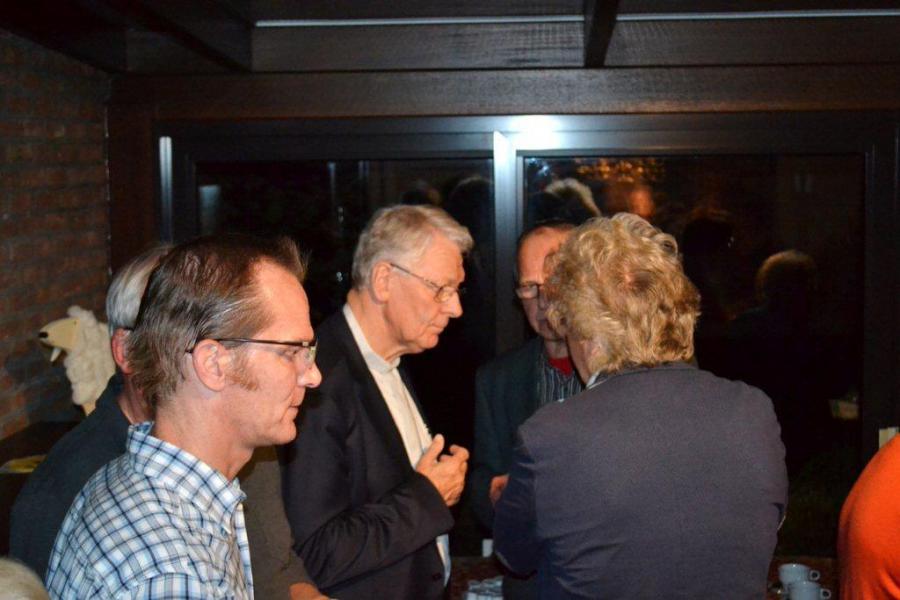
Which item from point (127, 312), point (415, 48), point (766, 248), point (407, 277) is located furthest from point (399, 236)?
point (766, 248)

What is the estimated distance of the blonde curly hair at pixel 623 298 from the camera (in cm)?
198

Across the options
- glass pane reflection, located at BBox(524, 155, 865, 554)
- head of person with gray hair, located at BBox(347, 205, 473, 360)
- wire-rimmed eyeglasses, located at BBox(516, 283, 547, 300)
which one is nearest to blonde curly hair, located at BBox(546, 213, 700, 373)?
head of person with gray hair, located at BBox(347, 205, 473, 360)

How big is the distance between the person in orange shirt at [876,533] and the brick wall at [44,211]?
91.2 inches

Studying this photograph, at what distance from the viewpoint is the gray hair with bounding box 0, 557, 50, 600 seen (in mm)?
1164

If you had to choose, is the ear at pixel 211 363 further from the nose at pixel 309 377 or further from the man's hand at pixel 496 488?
the man's hand at pixel 496 488

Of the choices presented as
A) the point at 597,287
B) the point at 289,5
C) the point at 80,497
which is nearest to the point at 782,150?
the point at 289,5

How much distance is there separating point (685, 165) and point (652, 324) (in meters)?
2.24

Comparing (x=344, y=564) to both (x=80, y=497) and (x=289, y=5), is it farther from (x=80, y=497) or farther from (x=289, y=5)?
(x=289, y=5)

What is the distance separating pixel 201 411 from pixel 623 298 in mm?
850

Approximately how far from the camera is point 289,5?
3.53 meters

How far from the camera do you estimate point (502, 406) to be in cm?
302

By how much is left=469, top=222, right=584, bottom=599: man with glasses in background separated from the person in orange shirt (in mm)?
1002

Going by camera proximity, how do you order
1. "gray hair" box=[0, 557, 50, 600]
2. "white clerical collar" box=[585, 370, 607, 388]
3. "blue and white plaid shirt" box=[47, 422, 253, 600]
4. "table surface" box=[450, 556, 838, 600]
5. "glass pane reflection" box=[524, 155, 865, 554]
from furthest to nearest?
"glass pane reflection" box=[524, 155, 865, 554], "table surface" box=[450, 556, 838, 600], "white clerical collar" box=[585, 370, 607, 388], "blue and white plaid shirt" box=[47, 422, 253, 600], "gray hair" box=[0, 557, 50, 600]

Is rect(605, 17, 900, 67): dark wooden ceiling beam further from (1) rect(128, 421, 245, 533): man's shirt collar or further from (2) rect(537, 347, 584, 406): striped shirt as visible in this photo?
(1) rect(128, 421, 245, 533): man's shirt collar
